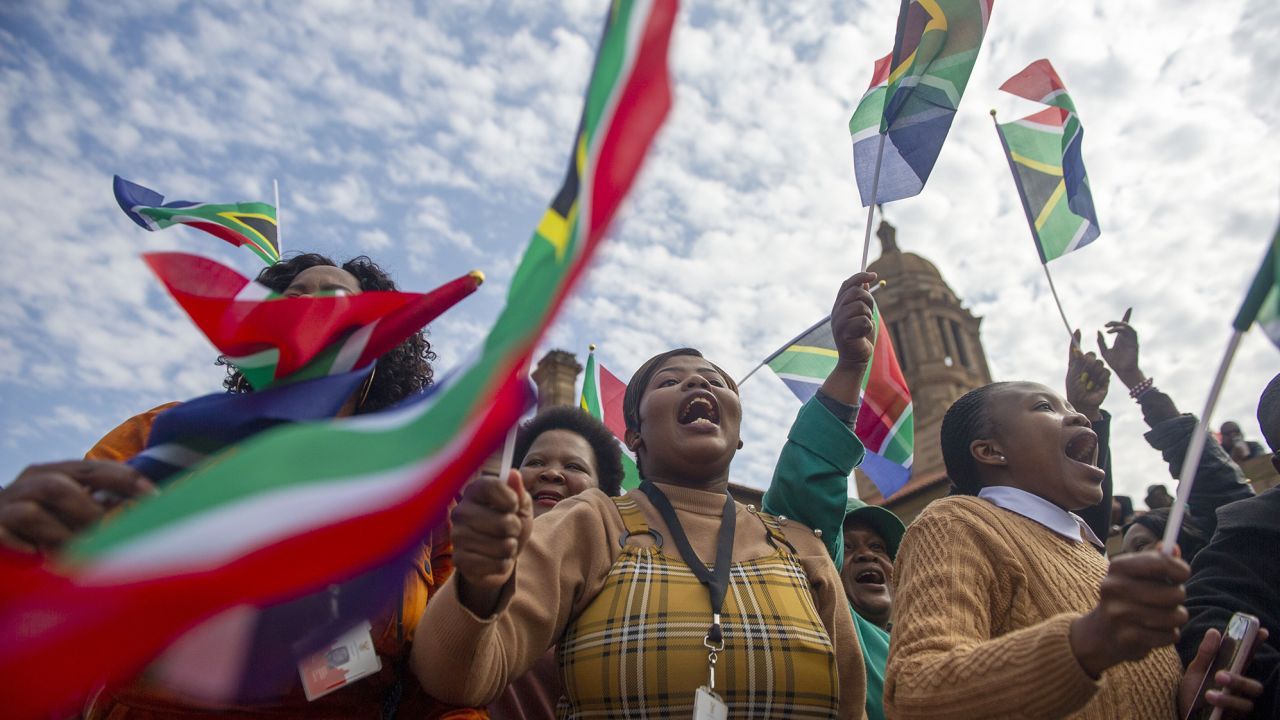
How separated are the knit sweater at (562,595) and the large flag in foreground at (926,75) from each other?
6.67 ft

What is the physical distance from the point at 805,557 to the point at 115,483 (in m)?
1.75

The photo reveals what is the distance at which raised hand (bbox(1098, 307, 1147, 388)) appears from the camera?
162 inches

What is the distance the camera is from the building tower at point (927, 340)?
3522cm

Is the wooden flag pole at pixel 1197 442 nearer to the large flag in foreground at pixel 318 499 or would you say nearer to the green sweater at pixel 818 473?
the large flag in foreground at pixel 318 499

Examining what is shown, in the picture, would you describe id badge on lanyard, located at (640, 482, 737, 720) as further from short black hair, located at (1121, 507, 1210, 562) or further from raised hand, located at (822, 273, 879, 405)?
short black hair, located at (1121, 507, 1210, 562)

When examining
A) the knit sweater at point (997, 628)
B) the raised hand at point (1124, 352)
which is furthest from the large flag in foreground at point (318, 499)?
the raised hand at point (1124, 352)

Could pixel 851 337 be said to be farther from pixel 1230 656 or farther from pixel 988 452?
pixel 1230 656

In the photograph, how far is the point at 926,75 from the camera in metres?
3.94

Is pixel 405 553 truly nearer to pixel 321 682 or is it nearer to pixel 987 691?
pixel 321 682

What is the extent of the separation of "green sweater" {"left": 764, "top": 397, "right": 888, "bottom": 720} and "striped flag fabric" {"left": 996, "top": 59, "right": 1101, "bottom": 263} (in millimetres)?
2481

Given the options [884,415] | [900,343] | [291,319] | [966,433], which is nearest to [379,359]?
[291,319]

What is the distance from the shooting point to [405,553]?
1.46m

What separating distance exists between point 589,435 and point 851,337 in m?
1.68

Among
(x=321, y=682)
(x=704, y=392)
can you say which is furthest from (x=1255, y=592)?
(x=321, y=682)
